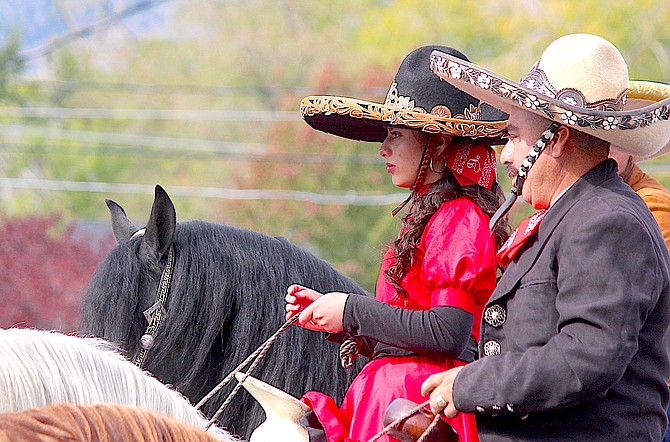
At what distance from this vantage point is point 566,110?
2.04 meters

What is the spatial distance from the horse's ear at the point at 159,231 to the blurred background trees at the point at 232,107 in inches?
408

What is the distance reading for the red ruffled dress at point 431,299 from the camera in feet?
8.09

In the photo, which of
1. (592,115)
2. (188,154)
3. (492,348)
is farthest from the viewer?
(188,154)

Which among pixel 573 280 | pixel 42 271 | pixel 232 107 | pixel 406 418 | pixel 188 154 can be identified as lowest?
pixel 42 271

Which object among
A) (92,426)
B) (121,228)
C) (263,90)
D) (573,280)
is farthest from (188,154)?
(92,426)

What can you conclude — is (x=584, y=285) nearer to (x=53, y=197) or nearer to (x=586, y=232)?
(x=586, y=232)

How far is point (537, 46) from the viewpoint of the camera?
941 inches

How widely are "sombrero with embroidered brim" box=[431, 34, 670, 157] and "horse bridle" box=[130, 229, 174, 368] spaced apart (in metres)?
1.37

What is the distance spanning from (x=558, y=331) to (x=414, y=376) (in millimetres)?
614

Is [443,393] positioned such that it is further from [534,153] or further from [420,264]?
[420,264]

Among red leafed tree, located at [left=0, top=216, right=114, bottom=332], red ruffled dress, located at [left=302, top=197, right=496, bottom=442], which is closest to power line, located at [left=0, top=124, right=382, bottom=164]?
red leafed tree, located at [left=0, top=216, right=114, bottom=332]

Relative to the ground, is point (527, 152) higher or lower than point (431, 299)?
higher

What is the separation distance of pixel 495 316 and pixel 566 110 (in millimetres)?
477

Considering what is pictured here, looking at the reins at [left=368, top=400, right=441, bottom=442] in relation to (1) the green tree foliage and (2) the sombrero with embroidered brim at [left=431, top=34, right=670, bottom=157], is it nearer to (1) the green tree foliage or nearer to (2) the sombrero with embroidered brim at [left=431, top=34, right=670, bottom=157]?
(2) the sombrero with embroidered brim at [left=431, top=34, right=670, bottom=157]
